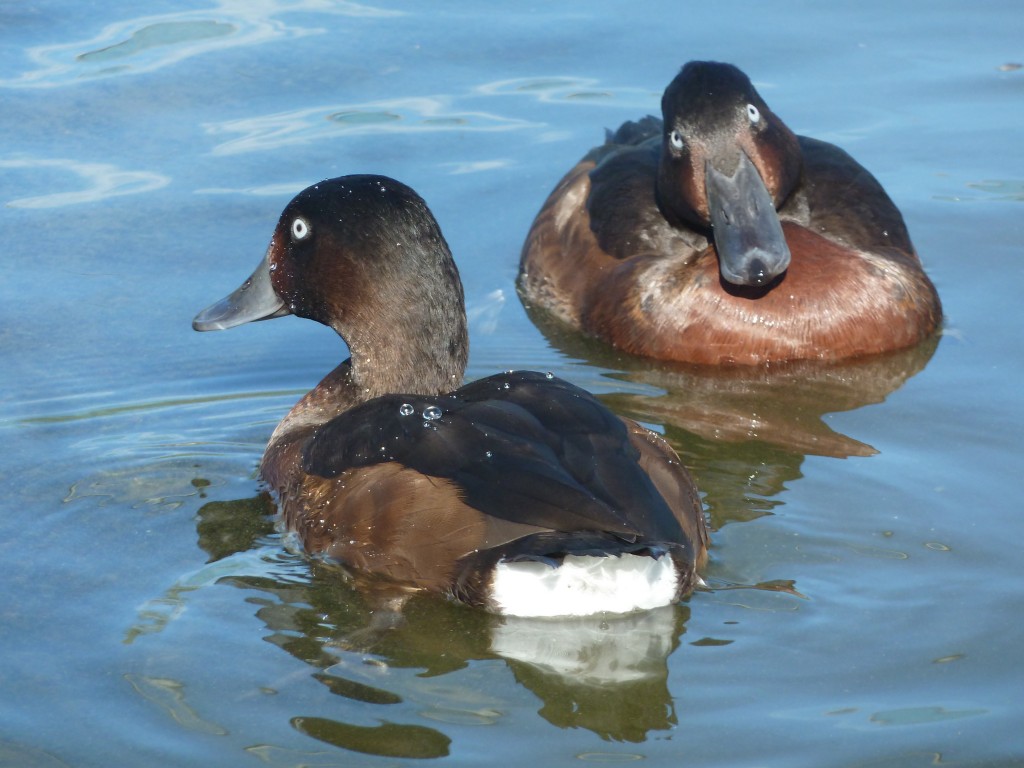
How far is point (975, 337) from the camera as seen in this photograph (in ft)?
24.2

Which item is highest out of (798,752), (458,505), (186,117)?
(186,117)

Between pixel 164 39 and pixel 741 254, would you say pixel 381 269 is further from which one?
pixel 164 39

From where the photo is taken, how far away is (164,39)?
1060cm

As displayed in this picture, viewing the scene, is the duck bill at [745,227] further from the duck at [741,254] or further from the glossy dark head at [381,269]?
the glossy dark head at [381,269]

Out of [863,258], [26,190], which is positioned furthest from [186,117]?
[863,258]

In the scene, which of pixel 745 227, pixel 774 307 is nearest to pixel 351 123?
pixel 745 227

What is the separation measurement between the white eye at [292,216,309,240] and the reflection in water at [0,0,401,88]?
4.45 meters

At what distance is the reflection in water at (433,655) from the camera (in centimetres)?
448

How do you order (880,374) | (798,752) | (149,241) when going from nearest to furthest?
(798,752)
(880,374)
(149,241)

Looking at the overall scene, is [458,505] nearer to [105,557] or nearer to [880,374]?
[105,557]

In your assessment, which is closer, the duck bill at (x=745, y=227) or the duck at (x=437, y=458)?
the duck at (x=437, y=458)

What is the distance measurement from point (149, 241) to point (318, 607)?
12.0ft

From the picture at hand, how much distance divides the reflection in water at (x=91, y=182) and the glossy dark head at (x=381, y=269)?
2983 mm

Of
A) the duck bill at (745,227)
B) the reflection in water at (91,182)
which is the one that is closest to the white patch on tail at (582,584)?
the duck bill at (745,227)
